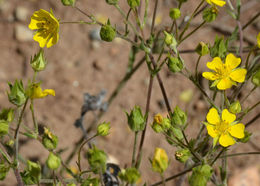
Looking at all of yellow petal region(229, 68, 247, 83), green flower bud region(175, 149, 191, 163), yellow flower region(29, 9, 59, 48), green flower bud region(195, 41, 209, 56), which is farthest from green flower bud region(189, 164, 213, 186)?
yellow flower region(29, 9, 59, 48)

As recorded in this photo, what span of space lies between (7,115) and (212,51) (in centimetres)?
107

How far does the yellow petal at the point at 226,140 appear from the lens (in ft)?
5.83

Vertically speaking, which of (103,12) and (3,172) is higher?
(103,12)

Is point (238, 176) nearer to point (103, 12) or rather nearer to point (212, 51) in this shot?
point (212, 51)

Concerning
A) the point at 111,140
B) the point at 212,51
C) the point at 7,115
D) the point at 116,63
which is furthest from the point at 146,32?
the point at 7,115

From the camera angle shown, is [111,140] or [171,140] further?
[111,140]

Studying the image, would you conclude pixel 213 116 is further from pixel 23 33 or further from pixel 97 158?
pixel 23 33

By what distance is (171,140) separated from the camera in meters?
1.87

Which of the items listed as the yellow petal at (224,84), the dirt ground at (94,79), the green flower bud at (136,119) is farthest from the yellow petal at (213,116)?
the dirt ground at (94,79)

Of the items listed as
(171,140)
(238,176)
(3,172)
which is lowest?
(238,176)

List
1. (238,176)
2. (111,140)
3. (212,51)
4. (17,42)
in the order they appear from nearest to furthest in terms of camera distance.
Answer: (212,51), (238,176), (111,140), (17,42)

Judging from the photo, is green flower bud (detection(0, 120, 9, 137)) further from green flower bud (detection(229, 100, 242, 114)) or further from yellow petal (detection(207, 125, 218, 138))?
green flower bud (detection(229, 100, 242, 114))

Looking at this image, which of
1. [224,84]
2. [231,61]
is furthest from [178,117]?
[231,61]

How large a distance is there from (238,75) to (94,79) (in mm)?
1926
